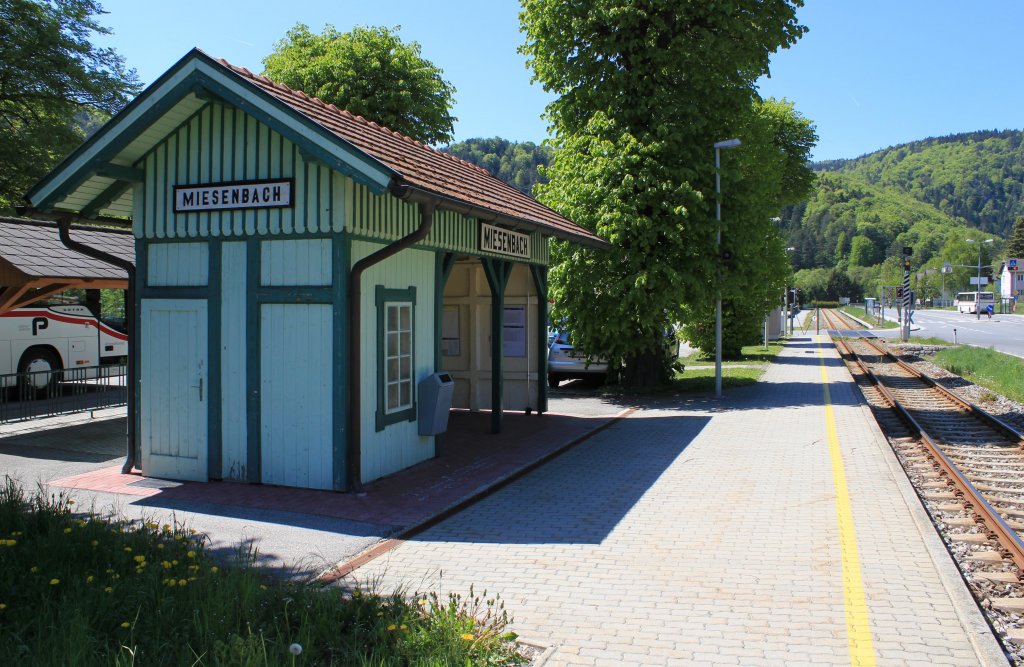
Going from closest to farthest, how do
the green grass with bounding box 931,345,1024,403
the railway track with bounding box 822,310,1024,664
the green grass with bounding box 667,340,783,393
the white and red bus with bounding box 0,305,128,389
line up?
the railway track with bounding box 822,310,1024,664 < the white and red bus with bounding box 0,305,128,389 < the green grass with bounding box 931,345,1024,403 < the green grass with bounding box 667,340,783,393

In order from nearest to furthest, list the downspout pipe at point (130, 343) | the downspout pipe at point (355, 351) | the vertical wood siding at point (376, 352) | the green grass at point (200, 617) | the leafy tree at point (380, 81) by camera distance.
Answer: the green grass at point (200, 617) → the downspout pipe at point (355, 351) → the vertical wood siding at point (376, 352) → the downspout pipe at point (130, 343) → the leafy tree at point (380, 81)

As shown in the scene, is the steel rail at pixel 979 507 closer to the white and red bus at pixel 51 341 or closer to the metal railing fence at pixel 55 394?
the metal railing fence at pixel 55 394

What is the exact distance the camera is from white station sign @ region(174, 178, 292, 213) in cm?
839

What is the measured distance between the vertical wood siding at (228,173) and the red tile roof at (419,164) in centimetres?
48

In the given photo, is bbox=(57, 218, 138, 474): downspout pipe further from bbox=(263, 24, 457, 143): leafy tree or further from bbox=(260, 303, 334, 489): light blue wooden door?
→ bbox=(263, 24, 457, 143): leafy tree

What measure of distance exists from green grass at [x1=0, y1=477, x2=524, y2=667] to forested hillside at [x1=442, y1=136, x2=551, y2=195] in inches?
4083

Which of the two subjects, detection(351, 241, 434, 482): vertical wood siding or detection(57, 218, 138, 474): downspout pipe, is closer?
detection(351, 241, 434, 482): vertical wood siding

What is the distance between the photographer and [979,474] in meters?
A: 9.98

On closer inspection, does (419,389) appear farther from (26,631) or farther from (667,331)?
(667,331)

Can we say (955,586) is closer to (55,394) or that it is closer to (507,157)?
(55,394)

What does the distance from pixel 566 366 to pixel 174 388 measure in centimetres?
1300

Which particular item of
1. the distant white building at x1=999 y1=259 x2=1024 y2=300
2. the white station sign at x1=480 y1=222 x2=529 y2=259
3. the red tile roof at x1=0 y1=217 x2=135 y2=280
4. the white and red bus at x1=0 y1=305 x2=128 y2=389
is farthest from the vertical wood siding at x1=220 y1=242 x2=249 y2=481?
the distant white building at x1=999 y1=259 x2=1024 y2=300

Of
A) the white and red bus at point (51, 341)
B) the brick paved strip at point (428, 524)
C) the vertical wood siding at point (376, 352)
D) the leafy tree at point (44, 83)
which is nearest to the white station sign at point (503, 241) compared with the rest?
the vertical wood siding at point (376, 352)

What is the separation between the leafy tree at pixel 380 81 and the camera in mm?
28594
